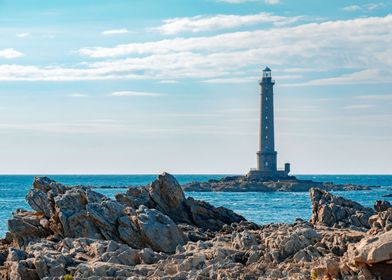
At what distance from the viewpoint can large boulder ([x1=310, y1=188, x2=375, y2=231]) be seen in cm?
4000

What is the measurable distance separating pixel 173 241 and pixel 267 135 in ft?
334

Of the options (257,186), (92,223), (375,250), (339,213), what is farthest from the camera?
(257,186)

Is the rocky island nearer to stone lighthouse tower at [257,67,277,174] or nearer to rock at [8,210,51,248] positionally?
stone lighthouse tower at [257,67,277,174]

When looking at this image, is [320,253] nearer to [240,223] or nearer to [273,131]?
[240,223]

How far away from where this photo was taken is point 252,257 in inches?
1088

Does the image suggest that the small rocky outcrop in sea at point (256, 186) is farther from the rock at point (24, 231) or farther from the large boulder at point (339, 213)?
the rock at point (24, 231)

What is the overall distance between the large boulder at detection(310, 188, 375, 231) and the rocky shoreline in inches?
2.1

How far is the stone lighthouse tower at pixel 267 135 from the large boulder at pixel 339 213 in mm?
91842

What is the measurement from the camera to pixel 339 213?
41094 mm

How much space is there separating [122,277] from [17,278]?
403cm

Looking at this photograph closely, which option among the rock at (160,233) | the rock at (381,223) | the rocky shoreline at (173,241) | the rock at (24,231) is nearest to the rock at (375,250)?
the rocky shoreline at (173,241)

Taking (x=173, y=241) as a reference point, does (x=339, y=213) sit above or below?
above

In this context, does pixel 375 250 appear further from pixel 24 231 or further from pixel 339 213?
pixel 24 231

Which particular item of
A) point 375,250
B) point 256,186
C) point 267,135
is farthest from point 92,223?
point 256,186
